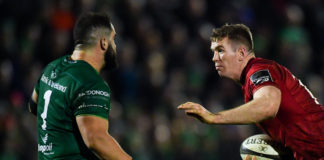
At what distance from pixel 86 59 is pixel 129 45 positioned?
19.8ft

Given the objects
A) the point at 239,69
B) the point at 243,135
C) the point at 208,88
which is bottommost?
the point at 243,135

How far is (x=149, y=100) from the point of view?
10.6m

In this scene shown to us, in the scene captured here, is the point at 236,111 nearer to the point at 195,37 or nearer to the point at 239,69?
the point at 239,69

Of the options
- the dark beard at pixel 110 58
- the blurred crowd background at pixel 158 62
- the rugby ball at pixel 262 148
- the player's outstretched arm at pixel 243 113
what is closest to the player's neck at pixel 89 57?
the dark beard at pixel 110 58

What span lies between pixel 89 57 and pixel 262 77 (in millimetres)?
1381

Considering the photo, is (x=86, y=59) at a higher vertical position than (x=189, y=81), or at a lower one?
higher

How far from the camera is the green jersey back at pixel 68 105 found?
175 inches

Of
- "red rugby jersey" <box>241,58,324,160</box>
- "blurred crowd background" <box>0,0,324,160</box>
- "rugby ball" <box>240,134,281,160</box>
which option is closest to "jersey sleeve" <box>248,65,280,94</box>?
"red rugby jersey" <box>241,58,324,160</box>

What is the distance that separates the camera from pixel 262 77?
454 centimetres

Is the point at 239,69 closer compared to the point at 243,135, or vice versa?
the point at 239,69

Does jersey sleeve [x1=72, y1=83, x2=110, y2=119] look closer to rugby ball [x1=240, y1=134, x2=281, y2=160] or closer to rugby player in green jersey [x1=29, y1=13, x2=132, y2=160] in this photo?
rugby player in green jersey [x1=29, y1=13, x2=132, y2=160]

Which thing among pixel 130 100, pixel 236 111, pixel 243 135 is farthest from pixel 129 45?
pixel 236 111

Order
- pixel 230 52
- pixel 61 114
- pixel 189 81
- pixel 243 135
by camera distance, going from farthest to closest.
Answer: pixel 189 81 < pixel 243 135 < pixel 230 52 < pixel 61 114

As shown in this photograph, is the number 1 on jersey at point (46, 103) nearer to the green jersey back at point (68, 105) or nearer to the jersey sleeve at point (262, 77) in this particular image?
the green jersey back at point (68, 105)
